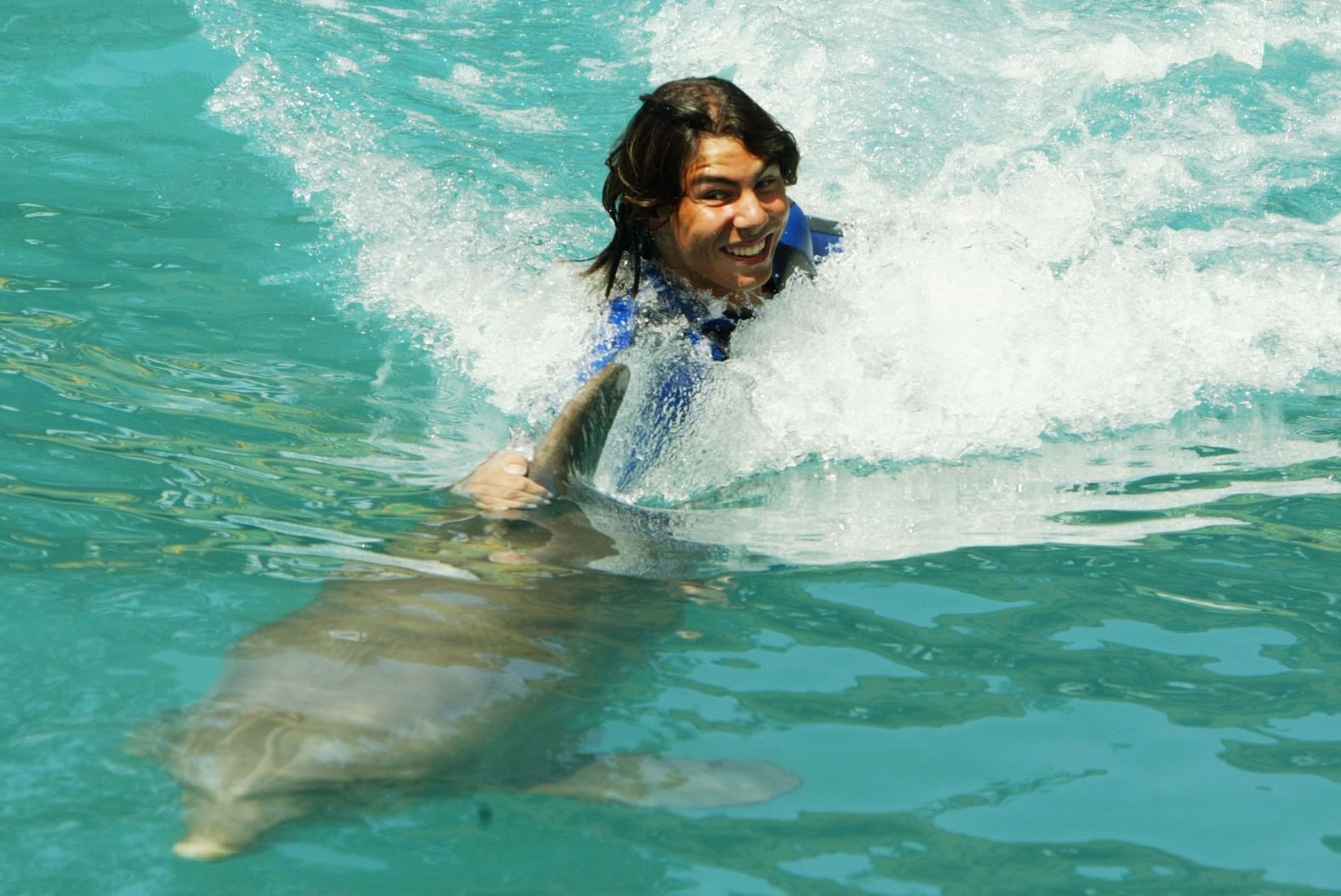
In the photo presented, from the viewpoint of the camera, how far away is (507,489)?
364cm

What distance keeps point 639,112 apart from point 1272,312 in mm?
2537

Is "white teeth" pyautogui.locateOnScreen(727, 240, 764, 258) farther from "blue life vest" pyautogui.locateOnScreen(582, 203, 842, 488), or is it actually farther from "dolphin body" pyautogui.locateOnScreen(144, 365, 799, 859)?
"dolphin body" pyautogui.locateOnScreen(144, 365, 799, 859)

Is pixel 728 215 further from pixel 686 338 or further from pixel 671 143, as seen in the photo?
pixel 686 338

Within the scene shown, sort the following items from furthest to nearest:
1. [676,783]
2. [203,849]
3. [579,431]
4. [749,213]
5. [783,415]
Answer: [783,415]
[749,213]
[579,431]
[676,783]
[203,849]

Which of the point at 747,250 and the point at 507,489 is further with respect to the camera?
the point at 747,250

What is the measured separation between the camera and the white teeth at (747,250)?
440 cm

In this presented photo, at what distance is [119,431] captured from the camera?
4.06 meters

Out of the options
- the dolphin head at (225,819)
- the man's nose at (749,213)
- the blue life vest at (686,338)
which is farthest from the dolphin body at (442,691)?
the man's nose at (749,213)

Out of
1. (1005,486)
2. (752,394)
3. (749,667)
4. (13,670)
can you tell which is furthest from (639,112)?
(13,670)

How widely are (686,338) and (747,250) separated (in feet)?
1.01

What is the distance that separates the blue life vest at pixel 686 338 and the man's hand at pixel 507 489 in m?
0.49

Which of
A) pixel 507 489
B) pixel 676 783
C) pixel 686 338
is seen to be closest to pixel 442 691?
pixel 676 783

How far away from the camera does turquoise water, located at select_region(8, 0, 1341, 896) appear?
8.36 feet

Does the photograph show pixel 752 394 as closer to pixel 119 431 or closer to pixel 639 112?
pixel 639 112
